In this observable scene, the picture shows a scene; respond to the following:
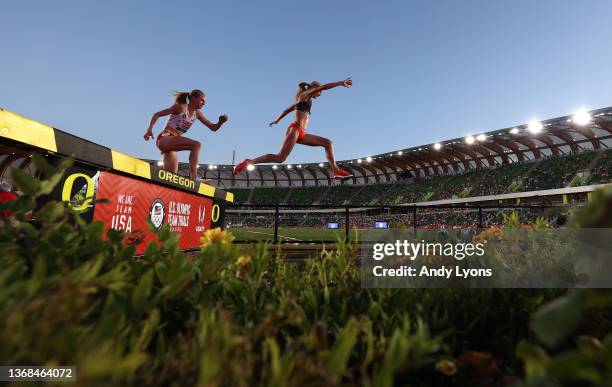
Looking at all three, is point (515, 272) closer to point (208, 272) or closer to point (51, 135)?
point (208, 272)

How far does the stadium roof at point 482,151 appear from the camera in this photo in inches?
1238

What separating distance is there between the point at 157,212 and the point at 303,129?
7.92ft

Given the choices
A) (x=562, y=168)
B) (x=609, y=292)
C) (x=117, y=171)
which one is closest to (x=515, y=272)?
(x=609, y=292)

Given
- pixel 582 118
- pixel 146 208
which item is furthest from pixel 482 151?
pixel 146 208

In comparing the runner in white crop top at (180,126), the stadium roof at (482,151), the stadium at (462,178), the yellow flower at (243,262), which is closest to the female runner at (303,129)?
the runner in white crop top at (180,126)

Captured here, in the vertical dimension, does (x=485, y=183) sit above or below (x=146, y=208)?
above

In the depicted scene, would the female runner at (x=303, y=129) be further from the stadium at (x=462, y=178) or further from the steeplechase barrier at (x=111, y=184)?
the stadium at (x=462, y=178)

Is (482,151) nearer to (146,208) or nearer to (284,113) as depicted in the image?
(284,113)

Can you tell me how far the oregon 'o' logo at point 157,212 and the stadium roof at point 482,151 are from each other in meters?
18.9

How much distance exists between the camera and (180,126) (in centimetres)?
575

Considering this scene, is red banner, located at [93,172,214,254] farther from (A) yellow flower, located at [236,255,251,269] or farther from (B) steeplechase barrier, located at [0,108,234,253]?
(A) yellow flower, located at [236,255,251,269]

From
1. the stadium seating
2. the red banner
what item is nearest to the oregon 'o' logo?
the red banner

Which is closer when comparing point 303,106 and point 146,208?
point 146,208

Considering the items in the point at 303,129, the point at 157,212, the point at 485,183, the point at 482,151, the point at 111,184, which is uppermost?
the point at 482,151
